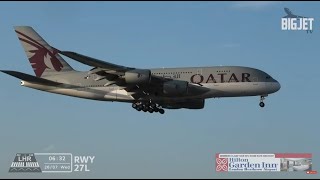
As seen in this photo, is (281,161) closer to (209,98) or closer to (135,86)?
(209,98)

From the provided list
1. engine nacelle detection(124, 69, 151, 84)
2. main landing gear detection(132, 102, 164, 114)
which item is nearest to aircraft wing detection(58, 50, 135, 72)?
engine nacelle detection(124, 69, 151, 84)

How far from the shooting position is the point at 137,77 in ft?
203

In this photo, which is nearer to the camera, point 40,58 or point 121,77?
point 121,77

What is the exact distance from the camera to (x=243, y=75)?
64.0 meters

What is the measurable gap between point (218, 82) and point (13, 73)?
21.8m

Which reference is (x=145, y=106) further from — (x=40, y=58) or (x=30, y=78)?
(x=40, y=58)

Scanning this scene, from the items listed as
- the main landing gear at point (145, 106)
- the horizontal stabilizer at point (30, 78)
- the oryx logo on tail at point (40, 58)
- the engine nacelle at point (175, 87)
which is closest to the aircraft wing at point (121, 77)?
the engine nacelle at point (175, 87)

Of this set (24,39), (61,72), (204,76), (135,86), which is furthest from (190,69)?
(24,39)

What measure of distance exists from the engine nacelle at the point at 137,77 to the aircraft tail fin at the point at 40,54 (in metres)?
12.8

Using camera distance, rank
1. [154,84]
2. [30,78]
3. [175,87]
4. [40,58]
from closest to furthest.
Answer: [175,87] < [154,84] < [30,78] < [40,58]

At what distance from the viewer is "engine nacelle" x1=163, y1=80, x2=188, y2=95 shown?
63406 millimetres

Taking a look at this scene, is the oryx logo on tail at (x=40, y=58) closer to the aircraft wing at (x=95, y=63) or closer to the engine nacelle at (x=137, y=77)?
the aircraft wing at (x=95, y=63)

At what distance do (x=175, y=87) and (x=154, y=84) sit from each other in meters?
2.40

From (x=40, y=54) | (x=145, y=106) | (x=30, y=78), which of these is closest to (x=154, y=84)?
(x=145, y=106)
